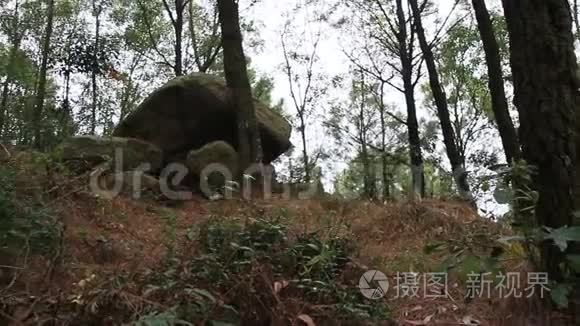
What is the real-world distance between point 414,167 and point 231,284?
26.2ft

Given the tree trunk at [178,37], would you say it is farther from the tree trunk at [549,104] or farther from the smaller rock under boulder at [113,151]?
the tree trunk at [549,104]

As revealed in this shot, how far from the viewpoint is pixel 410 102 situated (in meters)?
11.4

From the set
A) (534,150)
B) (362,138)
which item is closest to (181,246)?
(534,150)

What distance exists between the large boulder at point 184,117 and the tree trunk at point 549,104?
19.6ft

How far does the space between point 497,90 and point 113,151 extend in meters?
4.40

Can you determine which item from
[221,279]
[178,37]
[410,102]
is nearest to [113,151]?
[221,279]

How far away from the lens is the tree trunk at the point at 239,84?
705cm

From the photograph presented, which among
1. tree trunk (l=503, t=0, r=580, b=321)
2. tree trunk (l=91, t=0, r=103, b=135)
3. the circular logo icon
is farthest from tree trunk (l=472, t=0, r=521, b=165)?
tree trunk (l=91, t=0, r=103, b=135)

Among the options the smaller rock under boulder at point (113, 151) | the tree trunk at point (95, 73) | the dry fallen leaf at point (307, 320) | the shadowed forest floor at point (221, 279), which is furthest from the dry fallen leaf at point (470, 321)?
the tree trunk at point (95, 73)

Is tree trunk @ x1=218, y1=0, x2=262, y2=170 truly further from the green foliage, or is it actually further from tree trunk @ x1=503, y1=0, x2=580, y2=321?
tree trunk @ x1=503, y1=0, x2=580, y2=321

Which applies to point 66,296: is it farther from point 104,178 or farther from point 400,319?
point 104,178

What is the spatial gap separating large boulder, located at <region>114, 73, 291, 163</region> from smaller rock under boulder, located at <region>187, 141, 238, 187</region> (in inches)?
28.8

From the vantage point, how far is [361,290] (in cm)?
262

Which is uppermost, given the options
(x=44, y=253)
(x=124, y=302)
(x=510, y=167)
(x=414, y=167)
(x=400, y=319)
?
(x=414, y=167)
